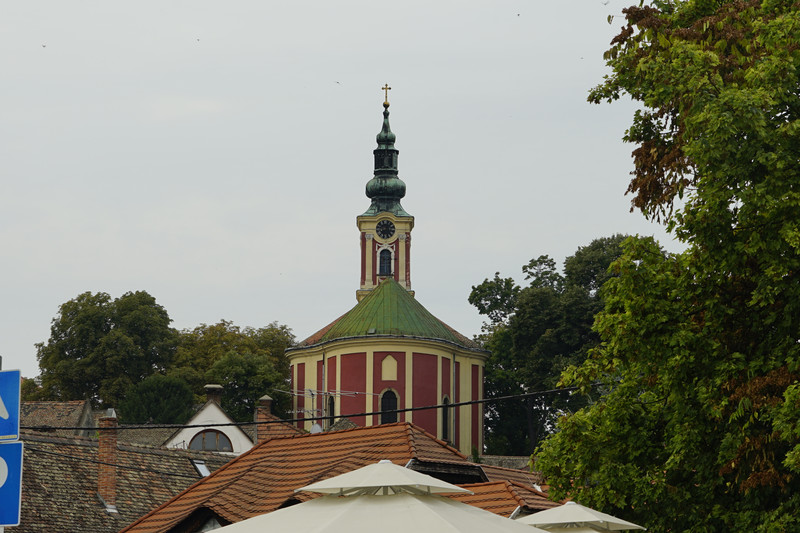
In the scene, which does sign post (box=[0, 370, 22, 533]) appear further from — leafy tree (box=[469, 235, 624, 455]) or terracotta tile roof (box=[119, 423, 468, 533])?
leafy tree (box=[469, 235, 624, 455])

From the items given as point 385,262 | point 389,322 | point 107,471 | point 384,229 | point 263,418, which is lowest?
point 107,471

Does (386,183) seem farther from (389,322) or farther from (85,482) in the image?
(85,482)

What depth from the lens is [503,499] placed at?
1831cm

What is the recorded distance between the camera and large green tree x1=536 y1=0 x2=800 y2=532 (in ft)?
44.7

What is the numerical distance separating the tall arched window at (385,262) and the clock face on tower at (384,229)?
1103 millimetres

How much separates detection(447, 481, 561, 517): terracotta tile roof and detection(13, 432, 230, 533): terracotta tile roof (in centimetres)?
1444

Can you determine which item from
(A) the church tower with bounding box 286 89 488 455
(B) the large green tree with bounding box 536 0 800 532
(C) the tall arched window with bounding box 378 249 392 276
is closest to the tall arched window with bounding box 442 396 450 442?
(A) the church tower with bounding box 286 89 488 455

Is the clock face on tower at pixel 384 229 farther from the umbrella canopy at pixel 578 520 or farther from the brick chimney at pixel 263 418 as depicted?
the umbrella canopy at pixel 578 520

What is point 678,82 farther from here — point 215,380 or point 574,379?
point 215,380

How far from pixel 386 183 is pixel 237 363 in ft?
60.7

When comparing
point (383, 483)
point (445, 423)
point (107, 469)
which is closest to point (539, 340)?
point (445, 423)

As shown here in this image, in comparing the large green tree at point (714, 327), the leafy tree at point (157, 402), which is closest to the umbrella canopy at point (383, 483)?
the large green tree at point (714, 327)

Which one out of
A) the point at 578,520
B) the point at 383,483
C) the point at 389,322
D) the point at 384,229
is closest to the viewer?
the point at 383,483

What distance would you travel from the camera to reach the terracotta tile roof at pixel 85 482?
3034 centimetres
